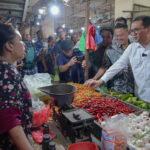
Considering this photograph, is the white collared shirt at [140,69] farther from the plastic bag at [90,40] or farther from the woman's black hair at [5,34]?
the woman's black hair at [5,34]

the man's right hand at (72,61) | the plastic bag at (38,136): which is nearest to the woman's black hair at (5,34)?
the plastic bag at (38,136)

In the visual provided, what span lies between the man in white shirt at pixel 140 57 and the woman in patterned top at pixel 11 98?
1.51 meters

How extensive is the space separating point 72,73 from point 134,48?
1734 millimetres

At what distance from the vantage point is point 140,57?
2.61 metres

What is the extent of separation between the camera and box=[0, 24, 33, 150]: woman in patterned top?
98 cm

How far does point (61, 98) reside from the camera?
1585 mm

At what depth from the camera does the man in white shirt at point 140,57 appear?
2.44m

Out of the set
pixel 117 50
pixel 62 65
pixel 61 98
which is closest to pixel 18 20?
pixel 62 65

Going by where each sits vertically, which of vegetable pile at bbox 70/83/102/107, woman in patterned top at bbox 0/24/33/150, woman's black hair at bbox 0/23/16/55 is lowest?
vegetable pile at bbox 70/83/102/107

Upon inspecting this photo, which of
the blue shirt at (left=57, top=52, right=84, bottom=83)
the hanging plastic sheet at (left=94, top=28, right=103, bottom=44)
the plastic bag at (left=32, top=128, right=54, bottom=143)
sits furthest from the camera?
the blue shirt at (left=57, top=52, right=84, bottom=83)

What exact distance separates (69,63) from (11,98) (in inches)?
104

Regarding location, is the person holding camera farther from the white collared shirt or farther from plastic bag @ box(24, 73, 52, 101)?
the white collared shirt

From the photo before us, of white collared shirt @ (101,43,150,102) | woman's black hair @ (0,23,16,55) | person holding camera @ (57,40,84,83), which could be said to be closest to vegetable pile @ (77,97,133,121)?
white collared shirt @ (101,43,150,102)

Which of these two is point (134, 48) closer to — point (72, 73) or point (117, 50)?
point (117, 50)
